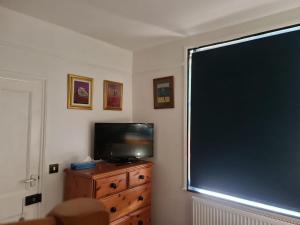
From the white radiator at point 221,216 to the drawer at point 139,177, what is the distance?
0.63 m

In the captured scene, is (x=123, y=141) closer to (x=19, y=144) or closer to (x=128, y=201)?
(x=128, y=201)

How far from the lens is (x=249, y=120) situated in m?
2.22

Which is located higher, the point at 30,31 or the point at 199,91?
the point at 30,31

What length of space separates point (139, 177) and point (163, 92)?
1119 millimetres

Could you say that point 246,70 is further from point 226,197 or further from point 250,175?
point 226,197

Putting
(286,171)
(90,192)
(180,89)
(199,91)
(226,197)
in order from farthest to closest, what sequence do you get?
(180,89) < (199,91) < (226,197) < (90,192) < (286,171)

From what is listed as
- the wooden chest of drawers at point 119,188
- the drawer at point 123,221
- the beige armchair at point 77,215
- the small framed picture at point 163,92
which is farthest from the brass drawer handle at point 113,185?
the beige armchair at point 77,215

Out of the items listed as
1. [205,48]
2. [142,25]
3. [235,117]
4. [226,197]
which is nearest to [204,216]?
[226,197]

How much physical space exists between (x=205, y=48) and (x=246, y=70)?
573mm

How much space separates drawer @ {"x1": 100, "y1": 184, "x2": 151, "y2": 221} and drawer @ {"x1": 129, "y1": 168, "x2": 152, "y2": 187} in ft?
0.20

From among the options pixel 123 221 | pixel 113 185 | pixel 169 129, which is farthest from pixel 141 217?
pixel 169 129

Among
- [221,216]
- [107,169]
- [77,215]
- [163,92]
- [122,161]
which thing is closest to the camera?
[77,215]

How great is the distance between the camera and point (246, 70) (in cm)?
226

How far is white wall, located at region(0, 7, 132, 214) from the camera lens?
82.7 inches
